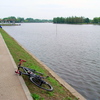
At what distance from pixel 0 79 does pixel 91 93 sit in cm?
436

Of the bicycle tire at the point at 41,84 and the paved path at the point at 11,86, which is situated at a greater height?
the paved path at the point at 11,86

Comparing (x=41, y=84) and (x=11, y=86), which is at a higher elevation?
(x=11, y=86)

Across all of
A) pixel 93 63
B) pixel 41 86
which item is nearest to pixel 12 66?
pixel 41 86

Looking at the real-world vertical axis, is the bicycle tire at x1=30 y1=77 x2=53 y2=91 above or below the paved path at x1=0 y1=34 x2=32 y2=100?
below

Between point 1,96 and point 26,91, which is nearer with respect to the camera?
point 1,96

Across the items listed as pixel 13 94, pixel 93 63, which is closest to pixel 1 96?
pixel 13 94

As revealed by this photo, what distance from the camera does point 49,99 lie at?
5.53 m

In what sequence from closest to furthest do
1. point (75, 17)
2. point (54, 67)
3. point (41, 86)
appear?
point (41, 86)
point (54, 67)
point (75, 17)

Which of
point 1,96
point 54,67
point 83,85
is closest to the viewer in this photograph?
point 1,96

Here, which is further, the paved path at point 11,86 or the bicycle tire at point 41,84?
the bicycle tire at point 41,84

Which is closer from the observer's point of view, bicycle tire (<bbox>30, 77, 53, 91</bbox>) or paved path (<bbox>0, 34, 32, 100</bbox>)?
paved path (<bbox>0, 34, 32, 100</bbox>)

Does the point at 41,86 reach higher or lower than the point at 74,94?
higher

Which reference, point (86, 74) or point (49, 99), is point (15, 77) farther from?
point (86, 74)

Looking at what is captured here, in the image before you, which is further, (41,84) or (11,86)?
(41,84)
